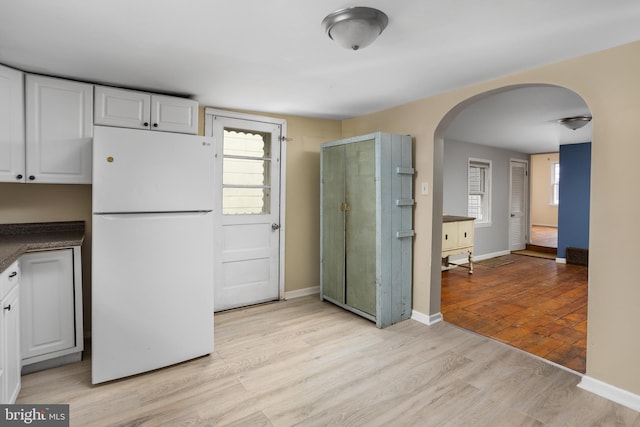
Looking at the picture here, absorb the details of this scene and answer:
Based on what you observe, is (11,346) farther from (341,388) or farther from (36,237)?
(341,388)

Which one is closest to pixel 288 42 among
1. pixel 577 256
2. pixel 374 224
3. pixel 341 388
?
pixel 374 224

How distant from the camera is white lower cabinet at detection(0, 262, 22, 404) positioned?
5.61 ft

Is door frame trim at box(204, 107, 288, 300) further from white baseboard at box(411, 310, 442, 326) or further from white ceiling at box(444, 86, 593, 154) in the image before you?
white ceiling at box(444, 86, 593, 154)

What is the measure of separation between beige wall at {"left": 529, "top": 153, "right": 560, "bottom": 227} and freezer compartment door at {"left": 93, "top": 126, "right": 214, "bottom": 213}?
35.6 ft

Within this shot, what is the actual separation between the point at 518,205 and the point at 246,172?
6198 millimetres

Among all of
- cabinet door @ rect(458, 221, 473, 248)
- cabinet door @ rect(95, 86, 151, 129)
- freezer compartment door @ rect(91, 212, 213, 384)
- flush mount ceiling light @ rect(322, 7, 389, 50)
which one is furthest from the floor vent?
cabinet door @ rect(95, 86, 151, 129)

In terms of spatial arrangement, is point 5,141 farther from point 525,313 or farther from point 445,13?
point 525,313

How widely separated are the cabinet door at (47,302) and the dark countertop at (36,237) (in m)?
0.09

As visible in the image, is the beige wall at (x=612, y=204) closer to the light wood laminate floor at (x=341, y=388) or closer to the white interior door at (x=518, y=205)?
the light wood laminate floor at (x=341, y=388)

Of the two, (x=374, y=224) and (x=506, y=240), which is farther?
(x=506, y=240)

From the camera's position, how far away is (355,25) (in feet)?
5.66

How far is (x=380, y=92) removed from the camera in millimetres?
3051

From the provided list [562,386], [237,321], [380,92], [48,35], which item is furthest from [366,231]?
[48,35]

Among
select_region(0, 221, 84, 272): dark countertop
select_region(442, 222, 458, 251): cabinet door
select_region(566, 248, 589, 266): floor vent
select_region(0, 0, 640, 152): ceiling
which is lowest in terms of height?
select_region(566, 248, 589, 266): floor vent
